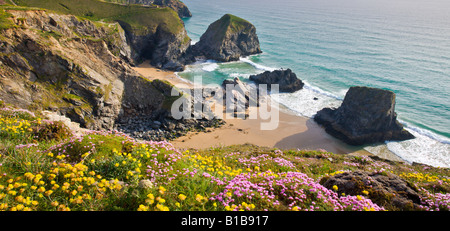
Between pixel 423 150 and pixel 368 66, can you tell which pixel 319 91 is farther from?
pixel 368 66

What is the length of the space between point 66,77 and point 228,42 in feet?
181

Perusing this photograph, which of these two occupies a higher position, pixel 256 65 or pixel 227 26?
pixel 227 26

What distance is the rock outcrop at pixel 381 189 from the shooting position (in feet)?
25.9

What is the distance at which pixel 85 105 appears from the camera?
2764 cm

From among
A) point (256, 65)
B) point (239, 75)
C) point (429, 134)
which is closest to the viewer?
point (429, 134)

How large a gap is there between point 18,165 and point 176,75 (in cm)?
5306

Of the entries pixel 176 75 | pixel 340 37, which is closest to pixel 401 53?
pixel 340 37

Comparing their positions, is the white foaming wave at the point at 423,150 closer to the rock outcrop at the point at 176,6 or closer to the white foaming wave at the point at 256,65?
the white foaming wave at the point at 256,65

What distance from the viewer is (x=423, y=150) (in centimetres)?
3372

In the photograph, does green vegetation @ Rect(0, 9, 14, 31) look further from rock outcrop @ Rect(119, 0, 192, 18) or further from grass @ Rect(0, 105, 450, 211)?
rock outcrop @ Rect(119, 0, 192, 18)

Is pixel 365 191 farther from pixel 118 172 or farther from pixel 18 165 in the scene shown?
pixel 18 165

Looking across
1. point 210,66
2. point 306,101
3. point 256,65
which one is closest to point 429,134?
point 306,101

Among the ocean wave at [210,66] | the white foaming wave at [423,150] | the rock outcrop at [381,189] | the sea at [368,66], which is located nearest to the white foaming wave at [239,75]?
the sea at [368,66]

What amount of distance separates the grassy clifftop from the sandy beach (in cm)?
4227
